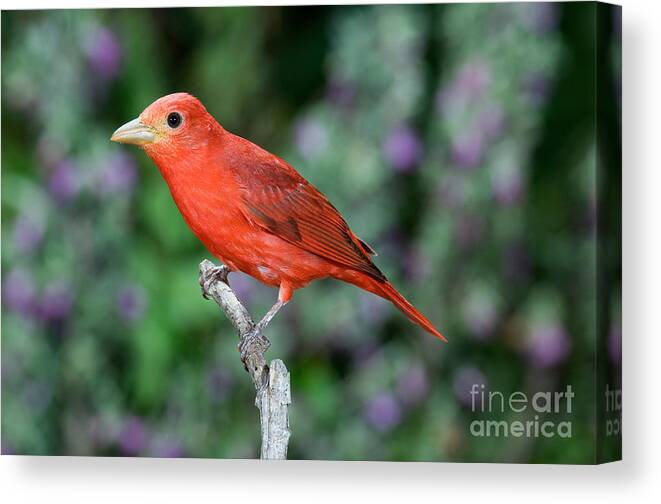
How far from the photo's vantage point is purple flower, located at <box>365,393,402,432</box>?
5.19 meters

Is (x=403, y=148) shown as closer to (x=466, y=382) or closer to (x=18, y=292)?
(x=466, y=382)

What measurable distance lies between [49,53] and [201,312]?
1.27 meters

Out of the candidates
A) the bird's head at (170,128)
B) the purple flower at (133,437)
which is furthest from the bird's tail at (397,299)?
the purple flower at (133,437)

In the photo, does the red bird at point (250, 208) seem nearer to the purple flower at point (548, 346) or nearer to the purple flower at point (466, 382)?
the purple flower at point (466, 382)

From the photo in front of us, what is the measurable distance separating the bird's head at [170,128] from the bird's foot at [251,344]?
76 cm

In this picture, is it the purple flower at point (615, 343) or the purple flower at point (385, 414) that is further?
the purple flower at point (385, 414)

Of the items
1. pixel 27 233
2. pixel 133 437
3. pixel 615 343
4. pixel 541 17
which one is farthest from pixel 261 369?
pixel 541 17

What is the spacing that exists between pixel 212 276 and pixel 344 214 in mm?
598

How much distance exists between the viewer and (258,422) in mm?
5305

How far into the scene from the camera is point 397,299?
16.9ft

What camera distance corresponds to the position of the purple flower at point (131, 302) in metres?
5.40

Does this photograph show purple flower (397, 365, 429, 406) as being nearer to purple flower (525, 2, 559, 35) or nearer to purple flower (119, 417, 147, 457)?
purple flower (119, 417, 147, 457)

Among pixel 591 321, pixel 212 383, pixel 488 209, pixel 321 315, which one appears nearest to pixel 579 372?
pixel 591 321

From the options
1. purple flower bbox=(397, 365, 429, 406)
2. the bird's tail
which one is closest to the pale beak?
the bird's tail
